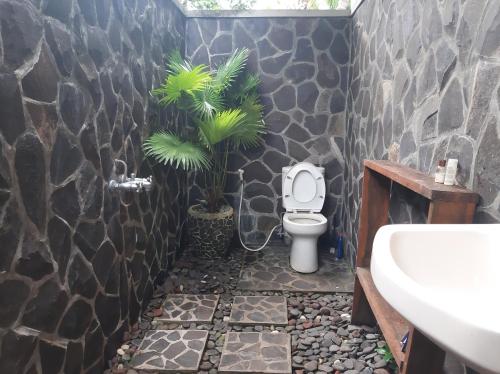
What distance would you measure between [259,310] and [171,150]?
3.87ft

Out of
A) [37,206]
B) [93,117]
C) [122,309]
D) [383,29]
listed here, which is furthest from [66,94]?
[383,29]

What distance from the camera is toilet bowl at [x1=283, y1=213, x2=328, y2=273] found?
2.54 m

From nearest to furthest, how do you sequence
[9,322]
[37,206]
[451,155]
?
1. [9,322]
2. [37,206]
3. [451,155]

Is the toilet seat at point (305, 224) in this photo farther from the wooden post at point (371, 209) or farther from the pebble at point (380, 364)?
the pebble at point (380, 364)

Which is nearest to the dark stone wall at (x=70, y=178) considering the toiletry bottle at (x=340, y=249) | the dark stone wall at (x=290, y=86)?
the dark stone wall at (x=290, y=86)

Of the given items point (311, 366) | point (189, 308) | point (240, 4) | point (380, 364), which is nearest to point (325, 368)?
point (311, 366)

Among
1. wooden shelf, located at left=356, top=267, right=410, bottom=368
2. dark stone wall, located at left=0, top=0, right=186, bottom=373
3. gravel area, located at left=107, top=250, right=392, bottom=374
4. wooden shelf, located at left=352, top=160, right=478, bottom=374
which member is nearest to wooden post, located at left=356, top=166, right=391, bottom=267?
wooden shelf, located at left=352, top=160, right=478, bottom=374

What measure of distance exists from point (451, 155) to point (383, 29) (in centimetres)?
118

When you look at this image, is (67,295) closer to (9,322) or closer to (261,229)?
(9,322)

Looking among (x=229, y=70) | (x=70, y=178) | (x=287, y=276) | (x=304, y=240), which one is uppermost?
(x=229, y=70)

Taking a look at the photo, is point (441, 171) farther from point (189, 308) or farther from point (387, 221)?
point (189, 308)

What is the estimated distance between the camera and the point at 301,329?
1997 millimetres

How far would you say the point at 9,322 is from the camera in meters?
1.01

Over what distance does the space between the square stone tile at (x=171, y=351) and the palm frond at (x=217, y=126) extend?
130 cm
